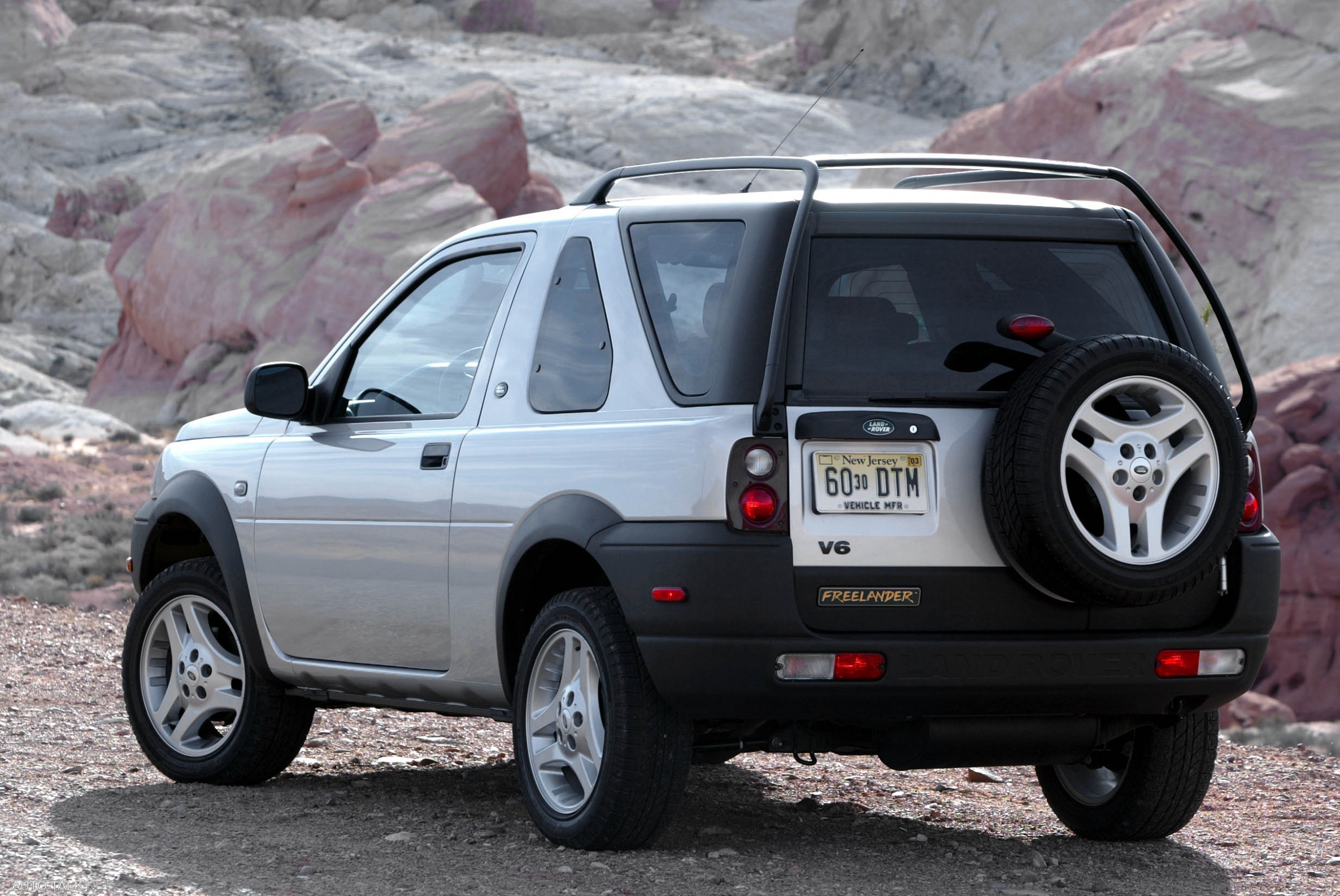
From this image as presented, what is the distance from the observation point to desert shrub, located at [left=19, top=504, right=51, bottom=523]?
2203 cm

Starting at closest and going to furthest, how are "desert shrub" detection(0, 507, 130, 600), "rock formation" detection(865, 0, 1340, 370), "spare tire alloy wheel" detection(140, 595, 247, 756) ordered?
"spare tire alloy wheel" detection(140, 595, 247, 756) → "desert shrub" detection(0, 507, 130, 600) → "rock formation" detection(865, 0, 1340, 370)

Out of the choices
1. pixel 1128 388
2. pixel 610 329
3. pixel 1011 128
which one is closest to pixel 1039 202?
pixel 1128 388

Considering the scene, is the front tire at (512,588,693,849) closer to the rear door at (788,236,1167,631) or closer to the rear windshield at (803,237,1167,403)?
the rear door at (788,236,1167,631)

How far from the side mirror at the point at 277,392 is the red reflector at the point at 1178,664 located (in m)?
3.05

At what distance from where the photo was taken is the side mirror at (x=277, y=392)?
5.89 m

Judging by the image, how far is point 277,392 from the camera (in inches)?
233

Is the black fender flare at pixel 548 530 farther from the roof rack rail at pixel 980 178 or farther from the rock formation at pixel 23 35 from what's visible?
the rock formation at pixel 23 35

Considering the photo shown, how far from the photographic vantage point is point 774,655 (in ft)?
14.1

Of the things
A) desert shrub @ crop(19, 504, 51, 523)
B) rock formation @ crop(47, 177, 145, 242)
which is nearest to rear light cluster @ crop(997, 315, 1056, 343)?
desert shrub @ crop(19, 504, 51, 523)

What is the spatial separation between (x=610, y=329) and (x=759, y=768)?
2768 millimetres

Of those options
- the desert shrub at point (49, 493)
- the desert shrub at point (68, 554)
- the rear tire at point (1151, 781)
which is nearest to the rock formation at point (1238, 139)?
the desert shrub at point (68, 554)

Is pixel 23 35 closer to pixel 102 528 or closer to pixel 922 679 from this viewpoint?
pixel 102 528

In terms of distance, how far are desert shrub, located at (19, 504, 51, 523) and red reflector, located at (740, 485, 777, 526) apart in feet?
64.1

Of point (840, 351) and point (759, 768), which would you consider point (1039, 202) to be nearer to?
point (840, 351)
